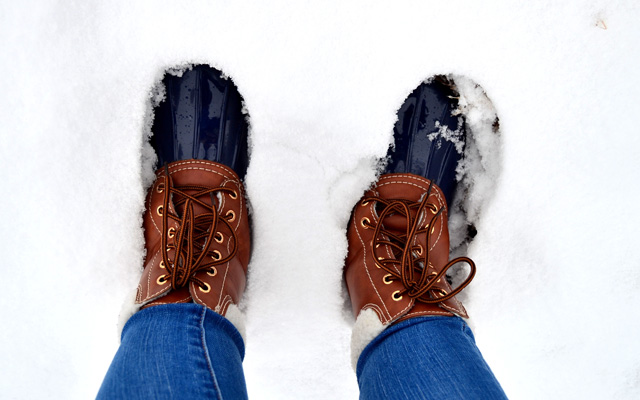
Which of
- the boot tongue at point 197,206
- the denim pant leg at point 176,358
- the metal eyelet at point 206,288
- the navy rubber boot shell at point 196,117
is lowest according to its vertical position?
the denim pant leg at point 176,358

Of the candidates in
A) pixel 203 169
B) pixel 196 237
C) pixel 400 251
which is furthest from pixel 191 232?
pixel 400 251

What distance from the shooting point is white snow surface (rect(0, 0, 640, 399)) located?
928mm

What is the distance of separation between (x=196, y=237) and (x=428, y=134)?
556 mm

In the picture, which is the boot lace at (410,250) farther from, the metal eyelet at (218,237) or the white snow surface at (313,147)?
the metal eyelet at (218,237)

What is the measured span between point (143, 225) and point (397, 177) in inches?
22.5

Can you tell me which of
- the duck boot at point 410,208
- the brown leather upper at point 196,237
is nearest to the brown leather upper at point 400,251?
the duck boot at point 410,208

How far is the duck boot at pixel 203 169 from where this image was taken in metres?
0.88

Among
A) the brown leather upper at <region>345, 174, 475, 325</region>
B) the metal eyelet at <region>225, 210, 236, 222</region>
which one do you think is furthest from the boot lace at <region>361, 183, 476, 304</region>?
the metal eyelet at <region>225, 210, 236, 222</region>

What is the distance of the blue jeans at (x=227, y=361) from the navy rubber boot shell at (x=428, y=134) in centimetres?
37

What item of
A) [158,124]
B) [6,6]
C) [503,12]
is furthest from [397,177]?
[6,6]

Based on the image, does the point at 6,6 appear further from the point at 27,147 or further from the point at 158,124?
the point at 158,124

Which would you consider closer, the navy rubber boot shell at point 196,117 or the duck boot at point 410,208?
the duck boot at point 410,208

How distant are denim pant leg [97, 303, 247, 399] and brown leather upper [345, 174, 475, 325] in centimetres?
28

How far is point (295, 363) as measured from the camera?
1.07 metres
